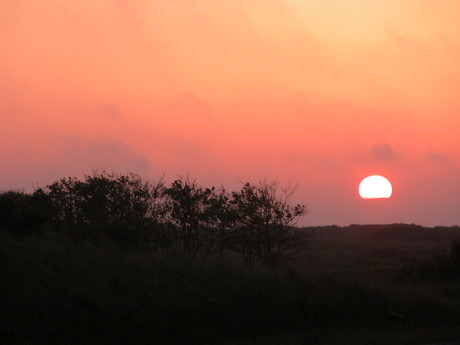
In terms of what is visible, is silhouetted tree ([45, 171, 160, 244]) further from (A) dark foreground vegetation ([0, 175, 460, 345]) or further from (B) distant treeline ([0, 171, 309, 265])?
(A) dark foreground vegetation ([0, 175, 460, 345])

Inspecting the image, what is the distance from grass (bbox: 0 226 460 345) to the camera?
17.0 meters

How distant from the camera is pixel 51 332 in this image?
53.8ft

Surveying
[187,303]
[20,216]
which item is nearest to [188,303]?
[187,303]

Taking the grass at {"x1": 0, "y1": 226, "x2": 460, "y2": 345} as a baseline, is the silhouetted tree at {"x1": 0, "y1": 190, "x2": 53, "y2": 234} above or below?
above

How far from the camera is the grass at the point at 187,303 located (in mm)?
17031

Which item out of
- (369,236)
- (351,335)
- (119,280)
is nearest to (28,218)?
(119,280)

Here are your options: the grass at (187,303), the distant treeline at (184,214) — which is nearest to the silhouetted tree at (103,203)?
the distant treeline at (184,214)

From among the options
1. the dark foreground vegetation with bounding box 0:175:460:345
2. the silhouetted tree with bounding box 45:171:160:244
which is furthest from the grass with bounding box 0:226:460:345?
the silhouetted tree with bounding box 45:171:160:244

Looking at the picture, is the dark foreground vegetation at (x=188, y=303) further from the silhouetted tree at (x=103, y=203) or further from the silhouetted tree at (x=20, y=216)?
the silhouetted tree at (x=103, y=203)

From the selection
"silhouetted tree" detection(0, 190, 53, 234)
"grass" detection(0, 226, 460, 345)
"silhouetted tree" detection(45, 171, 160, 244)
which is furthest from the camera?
"silhouetted tree" detection(45, 171, 160, 244)

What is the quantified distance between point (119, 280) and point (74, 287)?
1.47 metres

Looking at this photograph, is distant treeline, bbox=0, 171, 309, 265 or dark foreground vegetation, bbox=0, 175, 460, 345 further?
distant treeline, bbox=0, 171, 309, 265

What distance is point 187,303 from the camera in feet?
62.0

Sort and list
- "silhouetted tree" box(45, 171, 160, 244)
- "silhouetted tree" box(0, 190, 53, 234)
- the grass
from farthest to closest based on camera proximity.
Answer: "silhouetted tree" box(45, 171, 160, 244) < "silhouetted tree" box(0, 190, 53, 234) < the grass
